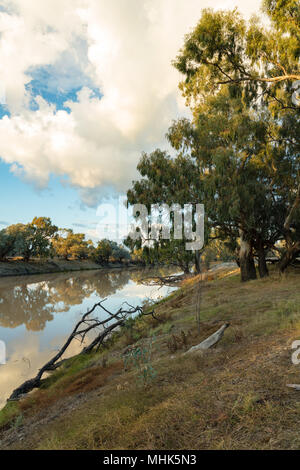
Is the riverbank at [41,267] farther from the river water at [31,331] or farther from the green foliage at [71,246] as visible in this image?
the river water at [31,331]

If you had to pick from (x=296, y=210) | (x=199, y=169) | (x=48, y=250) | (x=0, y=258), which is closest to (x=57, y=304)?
(x=199, y=169)

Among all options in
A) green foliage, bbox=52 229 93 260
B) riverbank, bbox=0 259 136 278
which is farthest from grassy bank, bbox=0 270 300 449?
green foliage, bbox=52 229 93 260

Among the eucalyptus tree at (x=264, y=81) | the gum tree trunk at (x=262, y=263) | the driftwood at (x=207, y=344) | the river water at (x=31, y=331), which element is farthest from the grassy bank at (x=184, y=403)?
the gum tree trunk at (x=262, y=263)

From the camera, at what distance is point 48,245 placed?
46.3m

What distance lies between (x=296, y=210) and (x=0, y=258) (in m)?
41.8

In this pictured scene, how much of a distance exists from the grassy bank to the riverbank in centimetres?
3672

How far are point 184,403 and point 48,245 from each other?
4778 cm

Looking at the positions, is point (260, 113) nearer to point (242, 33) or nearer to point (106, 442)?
point (242, 33)

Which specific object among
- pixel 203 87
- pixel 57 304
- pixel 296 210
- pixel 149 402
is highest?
pixel 203 87

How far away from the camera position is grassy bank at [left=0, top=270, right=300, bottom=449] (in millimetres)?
2109

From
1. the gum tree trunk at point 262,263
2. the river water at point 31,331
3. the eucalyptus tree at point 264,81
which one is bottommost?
the river water at point 31,331

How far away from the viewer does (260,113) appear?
11.2m

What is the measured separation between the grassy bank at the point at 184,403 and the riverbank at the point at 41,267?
36721 mm

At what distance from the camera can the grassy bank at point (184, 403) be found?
2.11 meters
